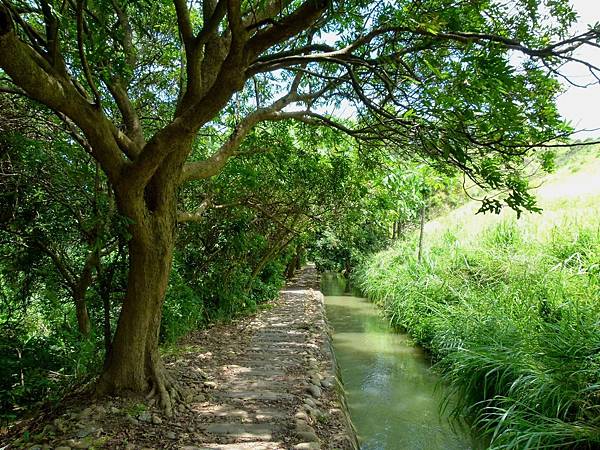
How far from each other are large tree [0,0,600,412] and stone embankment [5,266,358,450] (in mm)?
353

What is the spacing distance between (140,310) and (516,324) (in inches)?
190

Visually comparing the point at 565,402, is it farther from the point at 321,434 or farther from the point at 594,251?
the point at 594,251

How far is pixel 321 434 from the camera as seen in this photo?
3766 millimetres

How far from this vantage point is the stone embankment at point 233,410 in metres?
3.21

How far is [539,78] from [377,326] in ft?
31.2

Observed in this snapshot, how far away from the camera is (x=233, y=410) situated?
393 cm

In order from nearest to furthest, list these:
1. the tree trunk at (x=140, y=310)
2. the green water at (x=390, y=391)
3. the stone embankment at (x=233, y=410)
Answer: the stone embankment at (x=233, y=410), the tree trunk at (x=140, y=310), the green water at (x=390, y=391)

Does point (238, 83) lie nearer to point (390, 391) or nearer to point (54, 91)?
point (54, 91)

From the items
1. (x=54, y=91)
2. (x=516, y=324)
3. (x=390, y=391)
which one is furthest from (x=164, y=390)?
(x=516, y=324)

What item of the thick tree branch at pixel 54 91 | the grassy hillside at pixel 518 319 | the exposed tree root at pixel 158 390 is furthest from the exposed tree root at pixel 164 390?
the grassy hillside at pixel 518 319

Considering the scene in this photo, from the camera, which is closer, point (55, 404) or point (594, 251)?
point (55, 404)

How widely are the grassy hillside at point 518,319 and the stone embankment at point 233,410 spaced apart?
171 cm

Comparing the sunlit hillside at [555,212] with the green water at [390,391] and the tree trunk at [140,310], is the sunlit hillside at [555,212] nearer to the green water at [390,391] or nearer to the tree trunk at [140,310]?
the green water at [390,391]

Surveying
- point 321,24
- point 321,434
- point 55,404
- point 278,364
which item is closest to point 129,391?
point 55,404
